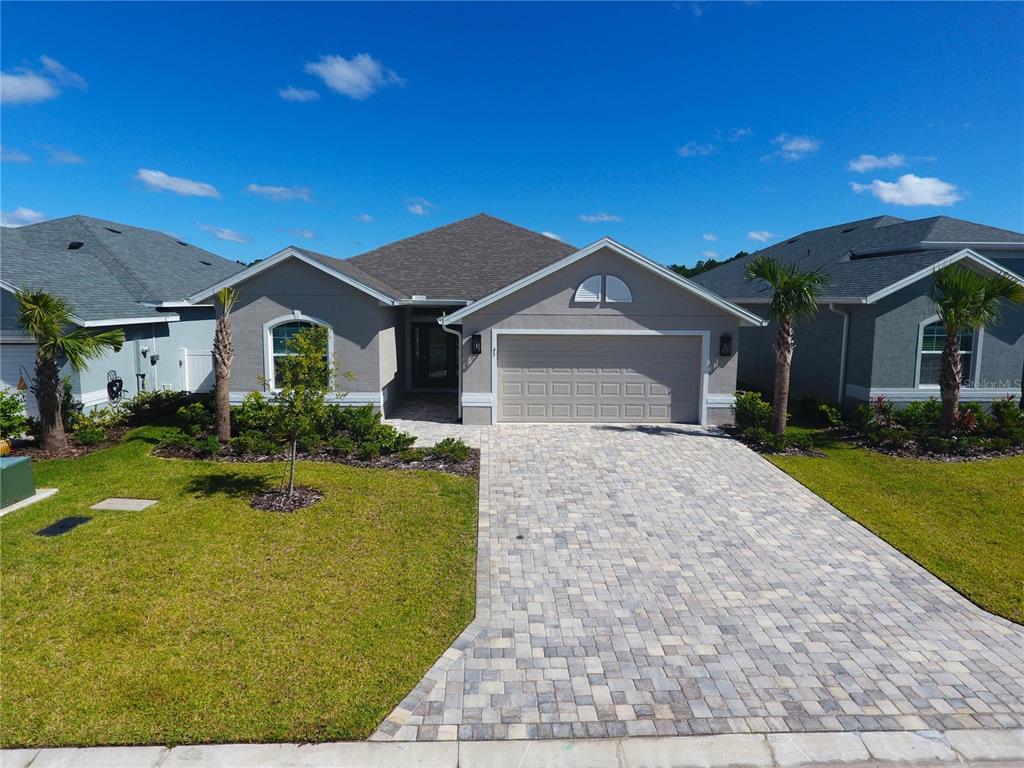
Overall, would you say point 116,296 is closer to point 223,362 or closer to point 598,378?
point 223,362

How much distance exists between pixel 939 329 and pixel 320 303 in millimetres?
16219

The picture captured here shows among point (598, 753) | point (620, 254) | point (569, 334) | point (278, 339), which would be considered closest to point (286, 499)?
point (598, 753)

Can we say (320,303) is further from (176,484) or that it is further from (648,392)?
(648,392)

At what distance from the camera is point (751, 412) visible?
15133 millimetres

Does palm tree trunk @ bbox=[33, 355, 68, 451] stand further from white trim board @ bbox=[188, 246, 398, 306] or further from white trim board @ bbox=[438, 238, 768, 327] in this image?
white trim board @ bbox=[438, 238, 768, 327]

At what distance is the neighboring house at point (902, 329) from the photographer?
51.7 feet

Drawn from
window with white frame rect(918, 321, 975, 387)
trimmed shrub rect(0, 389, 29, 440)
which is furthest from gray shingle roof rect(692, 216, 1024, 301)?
trimmed shrub rect(0, 389, 29, 440)

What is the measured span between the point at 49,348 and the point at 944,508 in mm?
16417

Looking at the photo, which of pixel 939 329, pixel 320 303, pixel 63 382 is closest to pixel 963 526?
pixel 939 329

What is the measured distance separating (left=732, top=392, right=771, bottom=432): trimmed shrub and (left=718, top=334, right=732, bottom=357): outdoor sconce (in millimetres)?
1217

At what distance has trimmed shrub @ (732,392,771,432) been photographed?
14.9m

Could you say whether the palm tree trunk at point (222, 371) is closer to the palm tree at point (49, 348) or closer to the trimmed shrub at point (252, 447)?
the trimmed shrub at point (252, 447)

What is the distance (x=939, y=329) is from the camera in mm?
16203


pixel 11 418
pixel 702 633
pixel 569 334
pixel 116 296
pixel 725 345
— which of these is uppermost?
pixel 116 296
